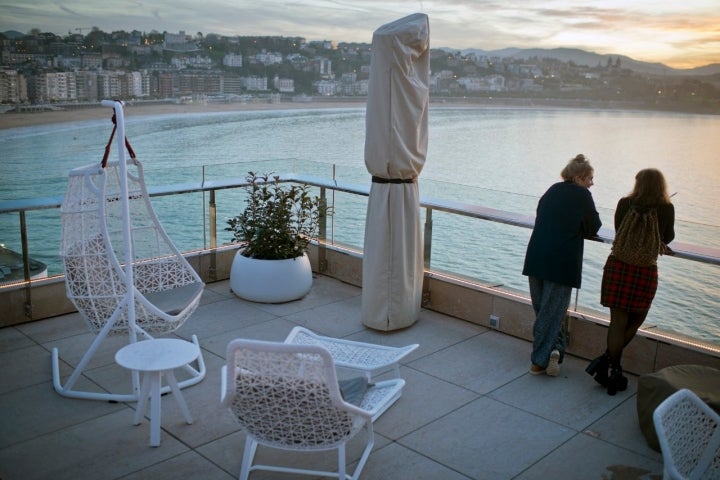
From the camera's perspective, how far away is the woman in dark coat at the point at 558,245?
4.42m

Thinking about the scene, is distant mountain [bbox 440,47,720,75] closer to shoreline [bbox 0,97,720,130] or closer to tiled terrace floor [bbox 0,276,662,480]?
shoreline [bbox 0,97,720,130]

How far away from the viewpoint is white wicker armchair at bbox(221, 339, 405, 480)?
280 centimetres

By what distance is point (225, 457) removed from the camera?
3.55 m

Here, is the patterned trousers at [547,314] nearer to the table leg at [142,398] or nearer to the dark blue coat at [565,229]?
the dark blue coat at [565,229]

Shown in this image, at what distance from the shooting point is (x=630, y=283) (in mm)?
4289

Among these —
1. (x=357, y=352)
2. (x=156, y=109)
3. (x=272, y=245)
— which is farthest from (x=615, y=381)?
(x=156, y=109)

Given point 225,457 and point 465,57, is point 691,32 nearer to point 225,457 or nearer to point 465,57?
point 465,57

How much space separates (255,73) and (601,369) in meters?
17.3

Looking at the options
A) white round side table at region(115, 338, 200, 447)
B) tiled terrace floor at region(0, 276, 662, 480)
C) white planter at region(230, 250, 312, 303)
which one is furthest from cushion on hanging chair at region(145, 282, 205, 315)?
white planter at region(230, 250, 312, 303)

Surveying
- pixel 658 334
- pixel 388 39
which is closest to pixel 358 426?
pixel 658 334

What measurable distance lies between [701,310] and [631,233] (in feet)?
3.21

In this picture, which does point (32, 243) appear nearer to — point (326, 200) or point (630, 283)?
point (326, 200)

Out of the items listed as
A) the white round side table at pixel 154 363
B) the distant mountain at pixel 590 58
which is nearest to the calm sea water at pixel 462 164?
the distant mountain at pixel 590 58

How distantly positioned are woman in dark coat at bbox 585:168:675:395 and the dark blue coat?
18 cm
